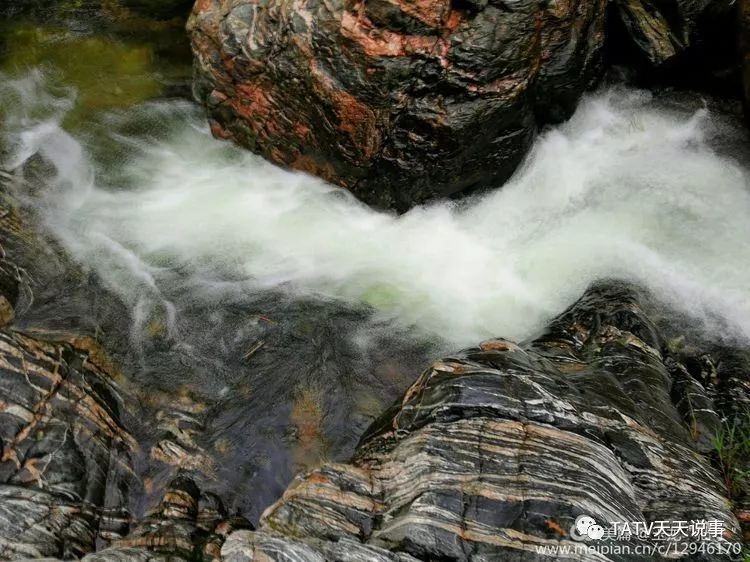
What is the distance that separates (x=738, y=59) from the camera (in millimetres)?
7406

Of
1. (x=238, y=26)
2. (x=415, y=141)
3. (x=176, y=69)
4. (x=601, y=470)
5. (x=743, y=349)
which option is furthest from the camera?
(x=176, y=69)

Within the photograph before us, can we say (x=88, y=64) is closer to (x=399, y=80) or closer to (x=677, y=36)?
(x=399, y=80)

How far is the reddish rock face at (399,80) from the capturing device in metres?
6.15

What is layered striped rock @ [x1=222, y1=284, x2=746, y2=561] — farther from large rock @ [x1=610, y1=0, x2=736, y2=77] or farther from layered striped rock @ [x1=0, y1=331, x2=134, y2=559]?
large rock @ [x1=610, y1=0, x2=736, y2=77]

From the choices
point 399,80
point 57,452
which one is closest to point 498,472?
point 57,452

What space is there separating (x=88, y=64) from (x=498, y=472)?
888cm

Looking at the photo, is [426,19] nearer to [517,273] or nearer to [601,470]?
[517,273]

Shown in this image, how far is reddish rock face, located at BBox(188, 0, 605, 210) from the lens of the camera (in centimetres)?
615

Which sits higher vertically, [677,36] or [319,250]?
[677,36]

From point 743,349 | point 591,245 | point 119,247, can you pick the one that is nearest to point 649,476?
point 743,349

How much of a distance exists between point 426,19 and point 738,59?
13.9ft

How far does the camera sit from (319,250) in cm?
702
